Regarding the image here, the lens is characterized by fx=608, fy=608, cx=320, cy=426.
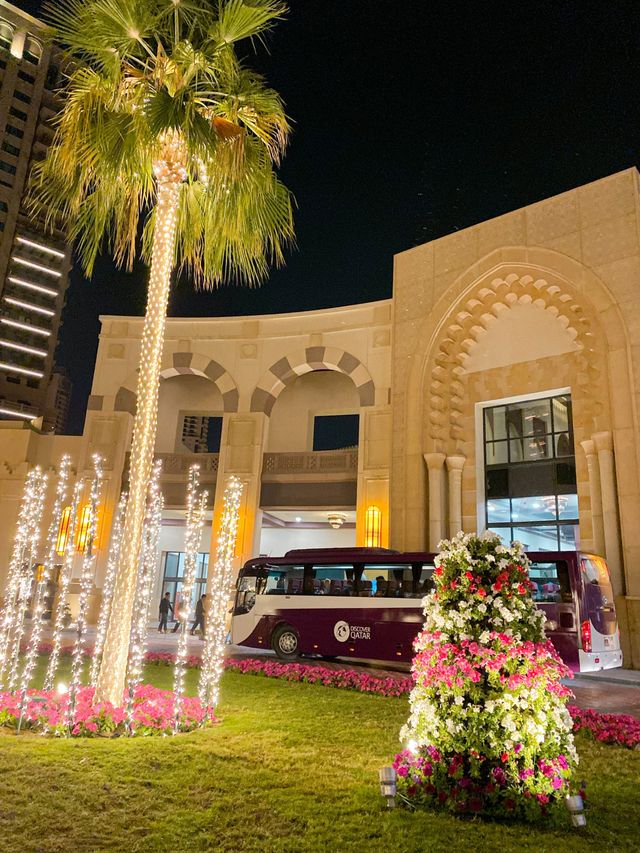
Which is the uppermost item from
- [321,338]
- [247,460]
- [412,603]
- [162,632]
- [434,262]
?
[434,262]

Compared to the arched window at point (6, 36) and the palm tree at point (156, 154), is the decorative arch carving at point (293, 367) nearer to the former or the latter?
the palm tree at point (156, 154)

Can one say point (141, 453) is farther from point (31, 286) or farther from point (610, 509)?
point (31, 286)

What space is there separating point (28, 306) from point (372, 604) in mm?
66198

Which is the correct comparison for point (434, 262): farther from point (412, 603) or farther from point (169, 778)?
point (169, 778)

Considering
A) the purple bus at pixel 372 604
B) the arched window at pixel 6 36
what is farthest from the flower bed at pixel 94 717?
the arched window at pixel 6 36

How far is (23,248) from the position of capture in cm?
6862

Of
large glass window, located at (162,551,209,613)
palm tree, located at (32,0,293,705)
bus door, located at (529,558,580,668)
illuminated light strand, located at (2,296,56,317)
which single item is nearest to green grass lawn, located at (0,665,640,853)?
palm tree, located at (32,0,293,705)

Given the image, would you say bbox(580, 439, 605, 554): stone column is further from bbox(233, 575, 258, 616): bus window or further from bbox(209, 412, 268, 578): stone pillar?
bbox(209, 412, 268, 578): stone pillar

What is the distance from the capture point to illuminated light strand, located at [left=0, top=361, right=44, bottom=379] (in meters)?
67.1

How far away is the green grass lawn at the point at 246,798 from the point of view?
13.2 feet

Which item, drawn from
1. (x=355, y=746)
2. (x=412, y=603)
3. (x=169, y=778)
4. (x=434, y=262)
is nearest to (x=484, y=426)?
(x=434, y=262)

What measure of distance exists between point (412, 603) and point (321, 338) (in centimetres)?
1226

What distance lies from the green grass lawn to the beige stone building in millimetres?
10772

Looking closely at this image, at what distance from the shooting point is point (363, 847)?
13.0 feet
